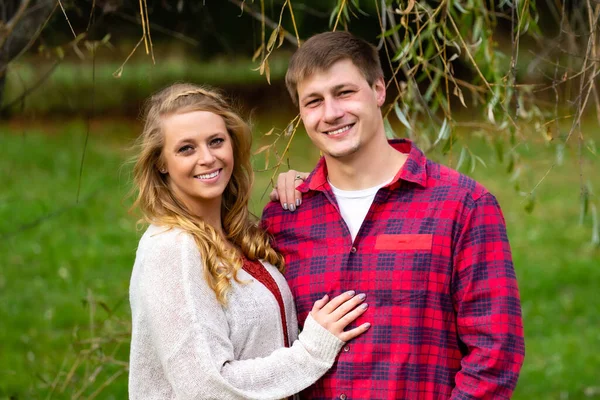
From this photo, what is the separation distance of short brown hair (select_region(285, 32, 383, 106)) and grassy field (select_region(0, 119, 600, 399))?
1224 mm

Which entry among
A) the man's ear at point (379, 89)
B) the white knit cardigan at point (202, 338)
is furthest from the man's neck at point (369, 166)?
the white knit cardigan at point (202, 338)

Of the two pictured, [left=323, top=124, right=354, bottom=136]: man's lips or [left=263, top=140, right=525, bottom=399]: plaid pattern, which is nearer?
[left=263, top=140, right=525, bottom=399]: plaid pattern

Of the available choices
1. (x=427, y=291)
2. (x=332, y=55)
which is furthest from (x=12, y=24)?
(x=427, y=291)

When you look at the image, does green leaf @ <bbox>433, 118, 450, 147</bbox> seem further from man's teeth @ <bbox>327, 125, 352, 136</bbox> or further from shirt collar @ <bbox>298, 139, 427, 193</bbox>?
man's teeth @ <bbox>327, 125, 352, 136</bbox>

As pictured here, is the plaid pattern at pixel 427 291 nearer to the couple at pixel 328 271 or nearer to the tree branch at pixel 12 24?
the couple at pixel 328 271

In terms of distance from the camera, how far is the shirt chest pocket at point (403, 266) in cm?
279

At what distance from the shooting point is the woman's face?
2957 millimetres

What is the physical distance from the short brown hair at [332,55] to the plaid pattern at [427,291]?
1.11ft

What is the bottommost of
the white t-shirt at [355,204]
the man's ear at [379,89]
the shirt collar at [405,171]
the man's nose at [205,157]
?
the white t-shirt at [355,204]

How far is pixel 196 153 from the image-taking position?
2963 mm

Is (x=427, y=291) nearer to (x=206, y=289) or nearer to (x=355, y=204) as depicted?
(x=355, y=204)

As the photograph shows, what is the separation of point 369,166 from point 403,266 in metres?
0.37

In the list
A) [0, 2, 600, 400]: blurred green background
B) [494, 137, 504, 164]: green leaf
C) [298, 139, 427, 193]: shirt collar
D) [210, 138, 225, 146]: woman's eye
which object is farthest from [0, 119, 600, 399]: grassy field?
[210, 138, 225, 146]: woman's eye

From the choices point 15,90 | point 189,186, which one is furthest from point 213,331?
point 15,90
